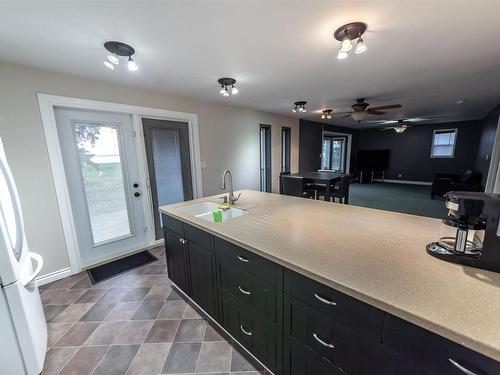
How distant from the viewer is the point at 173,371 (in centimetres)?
142

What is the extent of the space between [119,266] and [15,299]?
162cm

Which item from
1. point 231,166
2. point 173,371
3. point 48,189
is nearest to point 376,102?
point 231,166

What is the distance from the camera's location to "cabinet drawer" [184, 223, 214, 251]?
1.58m

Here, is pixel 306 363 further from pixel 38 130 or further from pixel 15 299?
pixel 38 130

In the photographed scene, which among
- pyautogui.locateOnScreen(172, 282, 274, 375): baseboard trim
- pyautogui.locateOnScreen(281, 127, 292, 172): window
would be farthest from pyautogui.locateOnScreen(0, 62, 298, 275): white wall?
pyautogui.locateOnScreen(281, 127, 292, 172): window

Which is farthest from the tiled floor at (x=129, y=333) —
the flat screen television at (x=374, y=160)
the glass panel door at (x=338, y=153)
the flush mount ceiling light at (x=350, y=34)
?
the flat screen television at (x=374, y=160)

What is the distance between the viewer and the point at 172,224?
2.00 meters

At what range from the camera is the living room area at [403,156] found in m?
5.54

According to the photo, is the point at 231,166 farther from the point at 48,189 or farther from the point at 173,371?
the point at 173,371

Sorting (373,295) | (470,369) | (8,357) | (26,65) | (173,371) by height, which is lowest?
(173,371)

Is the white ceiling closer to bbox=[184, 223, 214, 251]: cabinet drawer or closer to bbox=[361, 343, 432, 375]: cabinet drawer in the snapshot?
bbox=[184, 223, 214, 251]: cabinet drawer

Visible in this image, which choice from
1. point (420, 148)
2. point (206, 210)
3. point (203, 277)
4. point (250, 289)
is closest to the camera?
point (250, 289)

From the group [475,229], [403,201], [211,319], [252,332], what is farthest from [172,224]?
[403,201]

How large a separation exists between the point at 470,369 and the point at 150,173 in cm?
341
